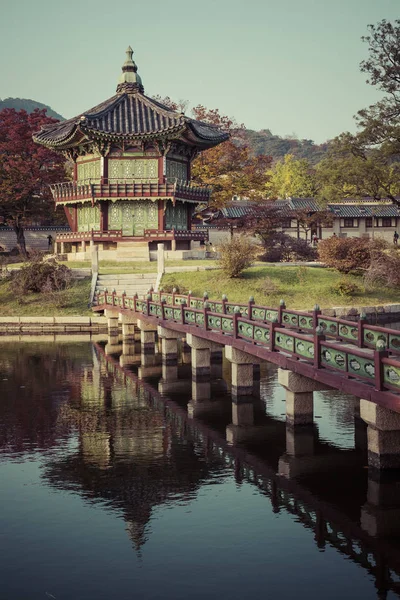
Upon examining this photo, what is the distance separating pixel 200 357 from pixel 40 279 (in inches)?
855

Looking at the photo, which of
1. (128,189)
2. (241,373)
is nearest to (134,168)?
(128,189)

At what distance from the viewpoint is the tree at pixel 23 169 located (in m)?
66.9

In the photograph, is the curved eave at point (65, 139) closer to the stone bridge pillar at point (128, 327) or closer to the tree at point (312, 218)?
the stone bridge pillar at point (128, 327)

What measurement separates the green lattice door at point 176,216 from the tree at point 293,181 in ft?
151

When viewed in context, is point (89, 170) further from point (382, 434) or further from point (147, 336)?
point (382, 434)

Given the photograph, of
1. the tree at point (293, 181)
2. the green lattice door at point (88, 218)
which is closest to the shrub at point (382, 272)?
the green lattice door at point (88, 218)

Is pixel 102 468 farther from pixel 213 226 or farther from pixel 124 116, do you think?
pixel 213 226

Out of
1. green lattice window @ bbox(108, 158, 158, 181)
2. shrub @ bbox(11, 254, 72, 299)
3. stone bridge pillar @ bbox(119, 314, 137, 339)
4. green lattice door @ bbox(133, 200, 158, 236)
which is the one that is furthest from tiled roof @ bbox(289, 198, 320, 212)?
stone bridge pillar @ bbox(119, 314, 137, 339)

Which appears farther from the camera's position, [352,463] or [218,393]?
[218,393]

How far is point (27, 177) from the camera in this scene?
67625mm

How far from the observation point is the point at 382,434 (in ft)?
51.1

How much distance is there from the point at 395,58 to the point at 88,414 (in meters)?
39.2

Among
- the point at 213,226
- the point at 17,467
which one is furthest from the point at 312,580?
the point at 213,226

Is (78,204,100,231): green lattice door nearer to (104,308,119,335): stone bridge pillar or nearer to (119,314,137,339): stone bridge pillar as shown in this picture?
(104,308,119,335): stone bridge pillar
